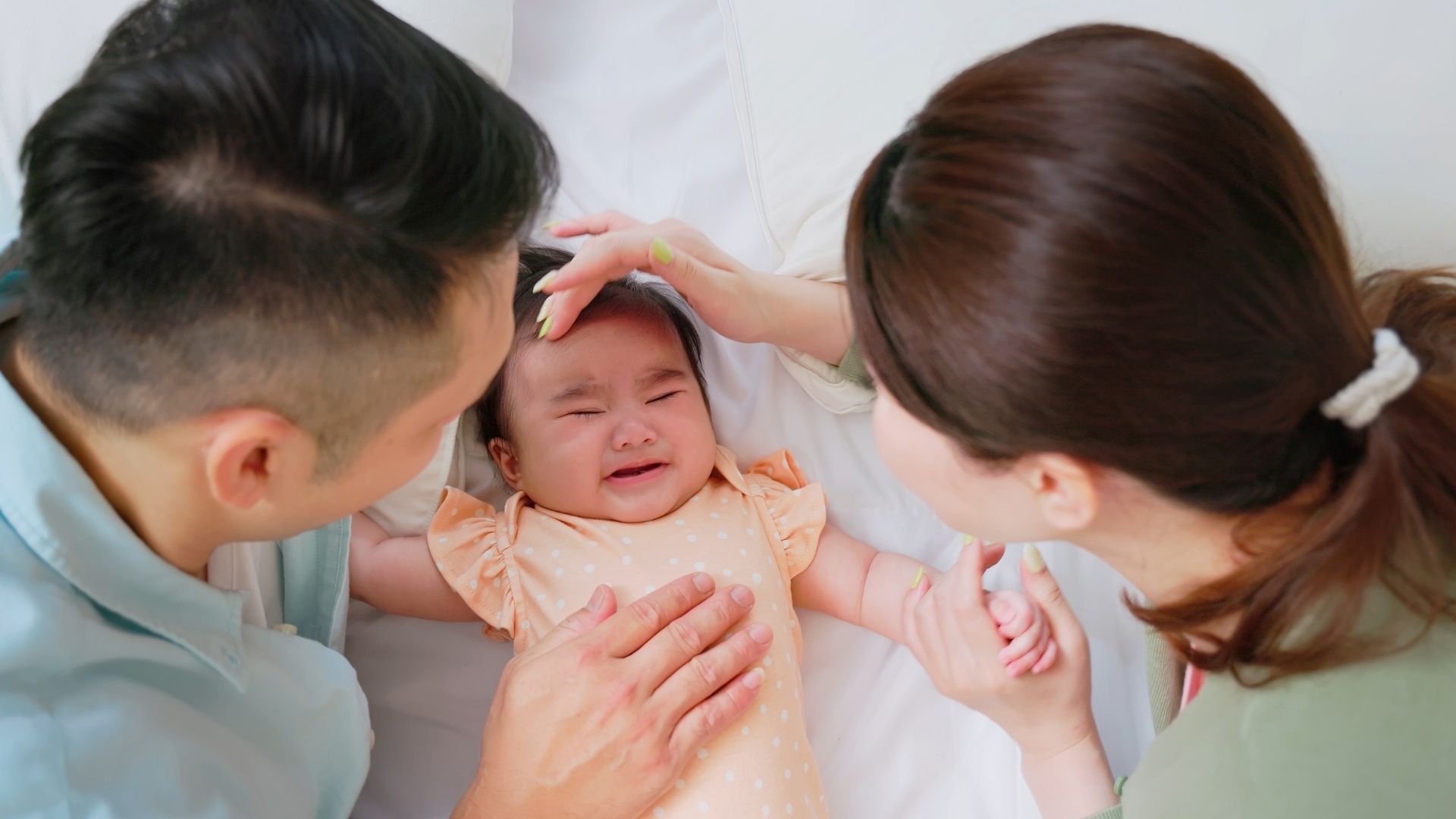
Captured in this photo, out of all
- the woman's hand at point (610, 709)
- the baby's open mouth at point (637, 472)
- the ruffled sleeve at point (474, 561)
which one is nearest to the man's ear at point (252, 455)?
the woman's hand at point (610, 709)

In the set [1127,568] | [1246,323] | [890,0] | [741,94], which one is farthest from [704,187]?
[1246,323]

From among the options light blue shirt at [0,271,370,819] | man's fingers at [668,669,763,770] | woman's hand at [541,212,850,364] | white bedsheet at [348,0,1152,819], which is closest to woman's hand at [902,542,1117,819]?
white bedsheet at [348,0,1152,819]

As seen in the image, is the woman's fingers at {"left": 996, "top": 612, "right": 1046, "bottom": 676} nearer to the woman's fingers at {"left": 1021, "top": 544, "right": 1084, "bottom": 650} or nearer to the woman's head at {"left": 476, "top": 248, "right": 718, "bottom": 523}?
the woman's fingers at {"left": 1021, "top": 544, "right": 1084, "bottom": 650}

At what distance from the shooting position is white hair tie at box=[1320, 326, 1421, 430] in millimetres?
739

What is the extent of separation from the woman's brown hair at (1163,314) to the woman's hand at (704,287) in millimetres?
511

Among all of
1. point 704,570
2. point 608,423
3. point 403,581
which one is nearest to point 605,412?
point 608,423

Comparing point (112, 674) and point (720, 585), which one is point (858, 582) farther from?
point (112, 674)

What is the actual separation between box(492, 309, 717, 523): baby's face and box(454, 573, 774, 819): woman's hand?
8.3 inches

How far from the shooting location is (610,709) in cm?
114

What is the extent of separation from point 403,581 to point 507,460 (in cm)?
22

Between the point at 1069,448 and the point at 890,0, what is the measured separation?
3.13 ft

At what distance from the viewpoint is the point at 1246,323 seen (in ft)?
2.34

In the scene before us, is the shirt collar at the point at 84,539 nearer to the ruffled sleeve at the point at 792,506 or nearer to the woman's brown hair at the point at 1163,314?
the woman's brown hair at the point at 1163,314

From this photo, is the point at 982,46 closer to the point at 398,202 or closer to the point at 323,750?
the point at 398,202
